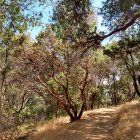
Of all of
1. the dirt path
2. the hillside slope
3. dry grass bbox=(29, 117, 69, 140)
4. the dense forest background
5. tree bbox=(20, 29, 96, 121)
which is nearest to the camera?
the dense forest background

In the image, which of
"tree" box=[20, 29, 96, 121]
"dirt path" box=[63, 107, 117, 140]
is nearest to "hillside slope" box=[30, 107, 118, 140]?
"dirt path" box=[63, 107, 117, 140]

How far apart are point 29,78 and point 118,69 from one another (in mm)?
29214

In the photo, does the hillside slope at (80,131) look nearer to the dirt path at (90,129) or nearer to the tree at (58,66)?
the dirt path at (90,129)

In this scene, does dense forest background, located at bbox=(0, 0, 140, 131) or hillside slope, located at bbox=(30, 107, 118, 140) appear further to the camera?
hillside slope, located at bbox=(30, 107, 118, 140)

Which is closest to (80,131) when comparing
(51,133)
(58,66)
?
(51,133)

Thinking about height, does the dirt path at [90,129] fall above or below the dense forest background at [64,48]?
below

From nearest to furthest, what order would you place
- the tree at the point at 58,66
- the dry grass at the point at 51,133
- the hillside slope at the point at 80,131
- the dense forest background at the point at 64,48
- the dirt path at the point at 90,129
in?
the dense forest background at the point at 64,48 → the dirt path at the point at 90,129 → the hillside slope at the point at 80,131 → the dry grass at the point at 51,133 → the tree at the point at 58,66

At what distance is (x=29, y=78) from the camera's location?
23.0 meters

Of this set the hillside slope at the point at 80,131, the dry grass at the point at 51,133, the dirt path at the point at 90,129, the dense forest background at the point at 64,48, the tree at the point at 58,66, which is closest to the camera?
the dense forest background at the point at 64,48

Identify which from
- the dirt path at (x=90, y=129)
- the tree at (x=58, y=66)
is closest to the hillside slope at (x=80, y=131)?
the dirt path at (x=90, y=129)

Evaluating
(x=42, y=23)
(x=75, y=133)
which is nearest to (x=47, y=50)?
(x=75, y=133)

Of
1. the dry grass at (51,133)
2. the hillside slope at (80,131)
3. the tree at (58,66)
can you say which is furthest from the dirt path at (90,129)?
the tree at (58,66)

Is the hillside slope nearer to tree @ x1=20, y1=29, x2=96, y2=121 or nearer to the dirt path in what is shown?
the dirt path

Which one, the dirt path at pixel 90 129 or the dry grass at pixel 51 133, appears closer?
the dirt path at pixel 90 129
